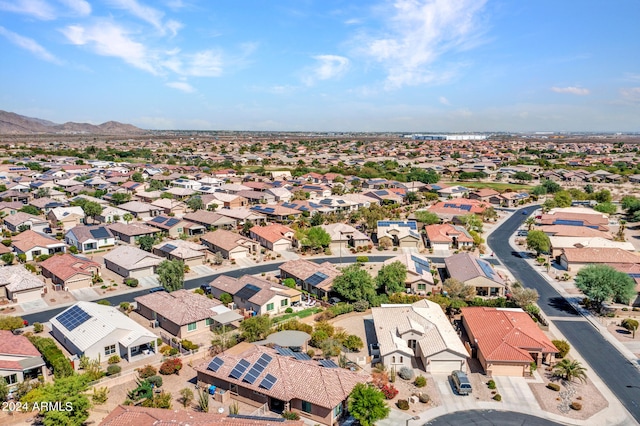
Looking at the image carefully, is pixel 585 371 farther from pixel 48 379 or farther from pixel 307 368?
pixel 48 379

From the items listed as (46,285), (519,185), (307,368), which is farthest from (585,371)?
(519,185)

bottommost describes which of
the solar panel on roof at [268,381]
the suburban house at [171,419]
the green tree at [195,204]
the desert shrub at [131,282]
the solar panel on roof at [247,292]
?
the desert shrub at [131,282]

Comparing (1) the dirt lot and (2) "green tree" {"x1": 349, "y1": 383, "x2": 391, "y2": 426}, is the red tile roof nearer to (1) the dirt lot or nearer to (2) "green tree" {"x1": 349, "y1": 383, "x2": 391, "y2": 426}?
(1) the dirt lot

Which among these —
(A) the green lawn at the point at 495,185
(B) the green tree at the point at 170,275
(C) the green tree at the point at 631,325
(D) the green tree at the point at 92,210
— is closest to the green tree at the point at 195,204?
(D) the green tree at the point at 92,210

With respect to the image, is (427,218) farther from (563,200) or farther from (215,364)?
(215,364)

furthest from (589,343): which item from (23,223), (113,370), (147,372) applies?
(23,223)

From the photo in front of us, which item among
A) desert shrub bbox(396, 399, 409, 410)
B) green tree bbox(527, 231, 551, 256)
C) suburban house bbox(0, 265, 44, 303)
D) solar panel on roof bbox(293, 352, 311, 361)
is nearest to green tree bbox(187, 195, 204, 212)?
suburban house bbox(0, 265, 44, 303)

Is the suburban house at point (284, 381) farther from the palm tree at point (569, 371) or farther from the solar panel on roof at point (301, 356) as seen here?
the palm tree at point (569, 371)
